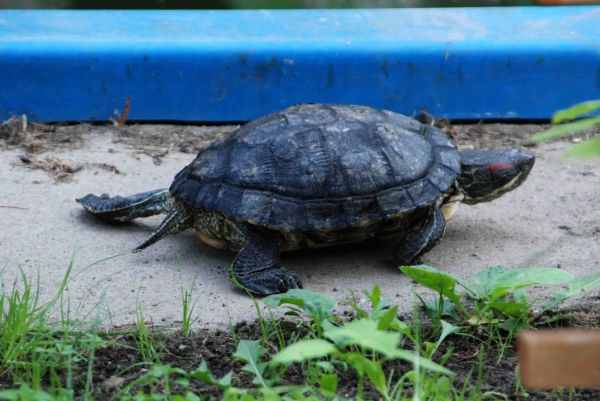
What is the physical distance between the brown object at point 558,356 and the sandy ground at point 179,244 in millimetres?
1688

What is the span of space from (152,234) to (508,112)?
10.3 ft

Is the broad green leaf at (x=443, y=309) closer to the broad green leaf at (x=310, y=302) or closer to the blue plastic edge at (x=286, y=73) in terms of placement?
the broad green leaf at (x=310, y=302)

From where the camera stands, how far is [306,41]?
18.8 feet

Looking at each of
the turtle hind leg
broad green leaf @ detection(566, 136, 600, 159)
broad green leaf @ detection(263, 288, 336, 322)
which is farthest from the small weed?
the turtle hind leg

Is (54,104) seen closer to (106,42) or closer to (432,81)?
(106,42)

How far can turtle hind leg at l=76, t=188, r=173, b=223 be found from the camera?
4.45m

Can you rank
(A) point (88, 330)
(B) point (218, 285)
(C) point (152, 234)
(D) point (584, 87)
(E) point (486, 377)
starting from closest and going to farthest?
(E) point (486, 377) < (A) point (88, 330) < (B) point (218, 285) < (C) point (152, 234) < (D) point (584, 87)

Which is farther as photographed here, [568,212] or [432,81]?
[432,81]

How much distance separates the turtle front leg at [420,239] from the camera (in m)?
4.02

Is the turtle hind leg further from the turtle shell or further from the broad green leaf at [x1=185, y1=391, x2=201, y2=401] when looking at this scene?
the broad green leaf at [x1=185, y1=391, x2=201, y2=401]

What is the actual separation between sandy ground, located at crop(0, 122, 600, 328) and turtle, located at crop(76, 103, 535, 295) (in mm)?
166

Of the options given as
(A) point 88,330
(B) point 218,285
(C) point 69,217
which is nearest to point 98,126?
(C) point 69,217

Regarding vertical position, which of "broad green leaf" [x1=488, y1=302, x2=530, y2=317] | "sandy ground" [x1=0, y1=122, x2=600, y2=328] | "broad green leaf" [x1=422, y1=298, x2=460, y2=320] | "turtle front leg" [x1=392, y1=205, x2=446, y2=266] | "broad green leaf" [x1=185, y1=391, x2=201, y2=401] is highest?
"broad green leaf" [x1=185, y1=391, x2=201, y2=401]

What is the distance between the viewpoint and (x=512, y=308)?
3.05m
